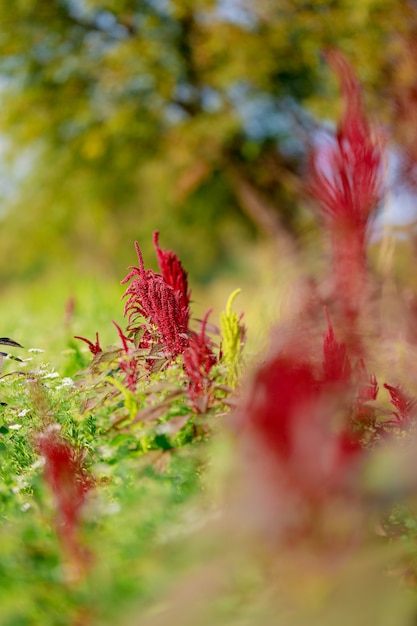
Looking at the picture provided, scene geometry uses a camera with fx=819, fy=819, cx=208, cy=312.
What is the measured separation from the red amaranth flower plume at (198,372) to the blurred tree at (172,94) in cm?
1034

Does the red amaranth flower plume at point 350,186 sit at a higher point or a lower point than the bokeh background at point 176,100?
lower

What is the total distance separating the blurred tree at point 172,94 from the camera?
1292 centimetres

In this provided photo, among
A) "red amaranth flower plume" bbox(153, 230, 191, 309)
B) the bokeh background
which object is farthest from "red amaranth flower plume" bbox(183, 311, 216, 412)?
the bokeh background

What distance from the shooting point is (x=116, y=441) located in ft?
6.69

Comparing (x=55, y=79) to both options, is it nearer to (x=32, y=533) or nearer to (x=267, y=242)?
(x=267, y=242)

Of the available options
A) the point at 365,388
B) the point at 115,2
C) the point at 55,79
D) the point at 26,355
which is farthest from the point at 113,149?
A: the point at 365,388

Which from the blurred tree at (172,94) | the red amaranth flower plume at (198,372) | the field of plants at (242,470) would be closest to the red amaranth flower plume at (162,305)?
the field of plants at (242,470)

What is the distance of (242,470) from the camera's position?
4.14 ft

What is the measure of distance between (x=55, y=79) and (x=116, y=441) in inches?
531

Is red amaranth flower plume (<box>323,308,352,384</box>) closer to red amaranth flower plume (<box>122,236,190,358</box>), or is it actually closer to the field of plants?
the field of plants

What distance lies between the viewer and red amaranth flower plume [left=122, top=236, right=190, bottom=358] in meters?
2.34

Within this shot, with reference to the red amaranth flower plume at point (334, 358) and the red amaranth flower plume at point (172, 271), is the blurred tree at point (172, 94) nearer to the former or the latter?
the red amaranth flower plume at point (172, 271)

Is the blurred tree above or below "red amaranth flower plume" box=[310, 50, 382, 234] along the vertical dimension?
above

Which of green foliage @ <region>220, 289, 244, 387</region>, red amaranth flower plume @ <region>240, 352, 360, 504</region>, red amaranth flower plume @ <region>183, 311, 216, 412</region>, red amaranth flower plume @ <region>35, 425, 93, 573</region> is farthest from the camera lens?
green foliage @ <region>220, 289, 244, 387</region>
